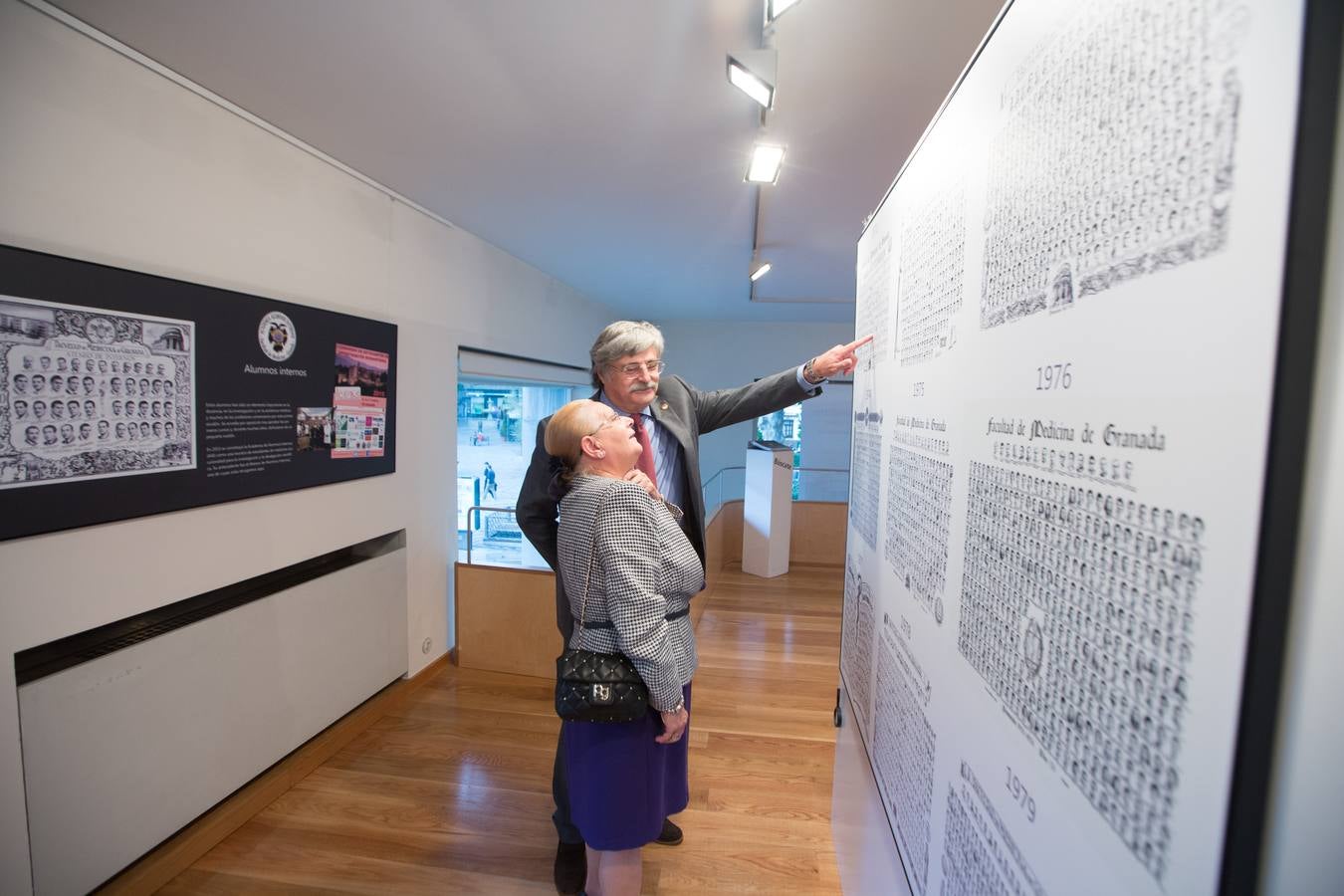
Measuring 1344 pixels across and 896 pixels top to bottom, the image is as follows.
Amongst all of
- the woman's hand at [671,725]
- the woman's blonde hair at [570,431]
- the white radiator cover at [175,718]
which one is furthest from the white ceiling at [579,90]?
the white radiator cover at [175,718]

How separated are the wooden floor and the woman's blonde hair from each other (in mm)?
1567

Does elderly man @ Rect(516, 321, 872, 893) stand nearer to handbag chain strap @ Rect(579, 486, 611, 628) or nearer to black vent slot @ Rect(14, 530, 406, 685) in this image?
handbag chain strap @ Rect(579, 486, 611, 628)

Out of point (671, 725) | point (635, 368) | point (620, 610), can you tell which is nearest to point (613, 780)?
point (671, 725)

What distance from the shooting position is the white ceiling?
1.51 metres

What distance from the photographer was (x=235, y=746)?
220 centimetres

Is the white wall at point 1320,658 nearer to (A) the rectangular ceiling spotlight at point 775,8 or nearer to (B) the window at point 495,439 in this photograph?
(A) the rectangular ceiling spotlight at point 775,8

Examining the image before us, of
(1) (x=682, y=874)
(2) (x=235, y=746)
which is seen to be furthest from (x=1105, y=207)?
(2) (x=235, y=746)

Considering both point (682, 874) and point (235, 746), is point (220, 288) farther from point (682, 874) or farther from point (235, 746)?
point (682, 874)

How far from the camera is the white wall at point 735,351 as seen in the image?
793 cm

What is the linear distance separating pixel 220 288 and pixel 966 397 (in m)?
2.45

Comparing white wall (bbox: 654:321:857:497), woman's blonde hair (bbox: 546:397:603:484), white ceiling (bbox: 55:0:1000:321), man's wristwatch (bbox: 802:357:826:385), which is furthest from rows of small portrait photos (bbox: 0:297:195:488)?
white wall (bbox: 654:321:857:497)

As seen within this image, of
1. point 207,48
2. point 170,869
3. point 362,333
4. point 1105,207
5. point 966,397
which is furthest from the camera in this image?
point 362,333

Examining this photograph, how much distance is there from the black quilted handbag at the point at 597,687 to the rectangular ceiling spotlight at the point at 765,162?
65.1 inches

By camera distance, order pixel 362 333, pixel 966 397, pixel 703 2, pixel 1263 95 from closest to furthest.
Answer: pixel 1263 95 < pixel 966 397 < pixel 703 2 < pixel 362 333
